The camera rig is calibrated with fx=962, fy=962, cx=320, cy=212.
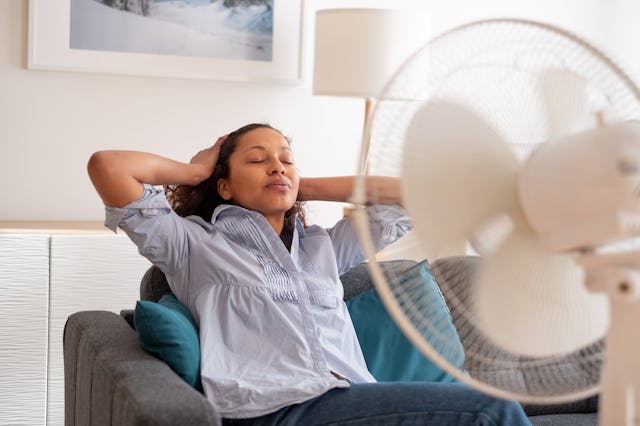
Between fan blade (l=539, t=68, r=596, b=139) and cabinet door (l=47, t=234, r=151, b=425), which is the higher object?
fan blade (l=539, t=68, r=596, b=139)

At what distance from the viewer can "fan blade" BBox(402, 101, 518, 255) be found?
1.12 m

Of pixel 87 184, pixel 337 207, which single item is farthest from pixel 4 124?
pixel 337 207

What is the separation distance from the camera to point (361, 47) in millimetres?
3145

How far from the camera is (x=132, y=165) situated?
1.93 m

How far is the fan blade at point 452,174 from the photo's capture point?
112cm

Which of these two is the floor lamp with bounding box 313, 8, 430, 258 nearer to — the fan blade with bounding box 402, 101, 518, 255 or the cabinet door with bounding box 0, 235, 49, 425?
the cabinet door with bounding box 0, 235, 49, 425

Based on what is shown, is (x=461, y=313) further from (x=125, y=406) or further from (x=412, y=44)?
(x=412, y=44)

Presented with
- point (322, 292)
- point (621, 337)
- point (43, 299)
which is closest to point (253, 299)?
point (322, 292)

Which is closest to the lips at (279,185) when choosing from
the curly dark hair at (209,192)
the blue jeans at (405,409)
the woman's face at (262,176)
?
the woman's face at (262,176)

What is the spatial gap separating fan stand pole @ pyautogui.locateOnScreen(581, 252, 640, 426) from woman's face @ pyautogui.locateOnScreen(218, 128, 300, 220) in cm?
113

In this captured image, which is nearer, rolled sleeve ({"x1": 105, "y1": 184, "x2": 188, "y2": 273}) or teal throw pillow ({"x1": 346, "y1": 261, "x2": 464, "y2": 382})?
rolled sleeve ({"x1": 105, "y1": 184, "x2": 188, "y2": 273})

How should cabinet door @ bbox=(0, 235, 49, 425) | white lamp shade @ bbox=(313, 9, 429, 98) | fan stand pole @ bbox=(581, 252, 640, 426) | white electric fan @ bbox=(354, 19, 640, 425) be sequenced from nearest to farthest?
fan stand pole @ bbox=(581, 252, 640, 426), white electric fan @ bbox=(354, 19, 640, 425), cabinet door @ bbox=(0, 235, 49, 425), white lamp shade @ bbox=(313, 9, 429, 98)

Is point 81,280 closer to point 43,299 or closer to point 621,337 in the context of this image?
point 43,299

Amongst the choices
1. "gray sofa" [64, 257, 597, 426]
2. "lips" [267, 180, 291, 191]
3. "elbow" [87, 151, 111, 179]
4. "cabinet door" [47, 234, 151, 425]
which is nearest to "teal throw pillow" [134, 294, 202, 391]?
"gray sofa" [64, 257, 597, 426]
